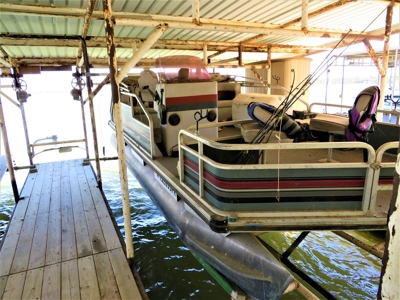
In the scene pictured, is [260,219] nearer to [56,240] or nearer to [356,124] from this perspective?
[356,124]

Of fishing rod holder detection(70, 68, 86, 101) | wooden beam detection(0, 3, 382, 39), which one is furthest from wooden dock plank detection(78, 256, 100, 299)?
fishing rod holder detection(70, 68, 86, 101)

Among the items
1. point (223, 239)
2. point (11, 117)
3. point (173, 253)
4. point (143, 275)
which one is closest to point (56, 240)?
point (143, 275)

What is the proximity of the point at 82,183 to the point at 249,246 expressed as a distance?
3.95m

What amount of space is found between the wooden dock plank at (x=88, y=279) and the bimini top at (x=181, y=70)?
110 inches

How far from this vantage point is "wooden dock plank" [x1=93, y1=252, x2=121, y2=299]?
2590 mm

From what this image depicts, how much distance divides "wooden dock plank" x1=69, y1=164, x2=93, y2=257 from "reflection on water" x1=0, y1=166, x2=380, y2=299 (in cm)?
91

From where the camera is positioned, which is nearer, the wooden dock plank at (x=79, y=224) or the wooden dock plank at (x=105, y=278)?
the wooden dock plank at (x=105, y=278)

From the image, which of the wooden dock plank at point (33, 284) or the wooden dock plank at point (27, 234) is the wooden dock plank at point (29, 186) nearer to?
the wooden dock plank at point (27, 234)

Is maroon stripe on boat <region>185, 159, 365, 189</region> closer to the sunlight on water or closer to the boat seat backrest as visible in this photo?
the boat seat backrest

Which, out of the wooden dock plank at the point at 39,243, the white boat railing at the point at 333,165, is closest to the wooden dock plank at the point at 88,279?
the wooden dock plank at the point at 39,243

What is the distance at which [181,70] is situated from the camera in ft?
14.7

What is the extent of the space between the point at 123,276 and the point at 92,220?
1.36 meters

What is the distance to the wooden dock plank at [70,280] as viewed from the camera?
2.59 metres

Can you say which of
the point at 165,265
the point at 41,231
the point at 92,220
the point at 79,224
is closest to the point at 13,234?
the point at 41,231
